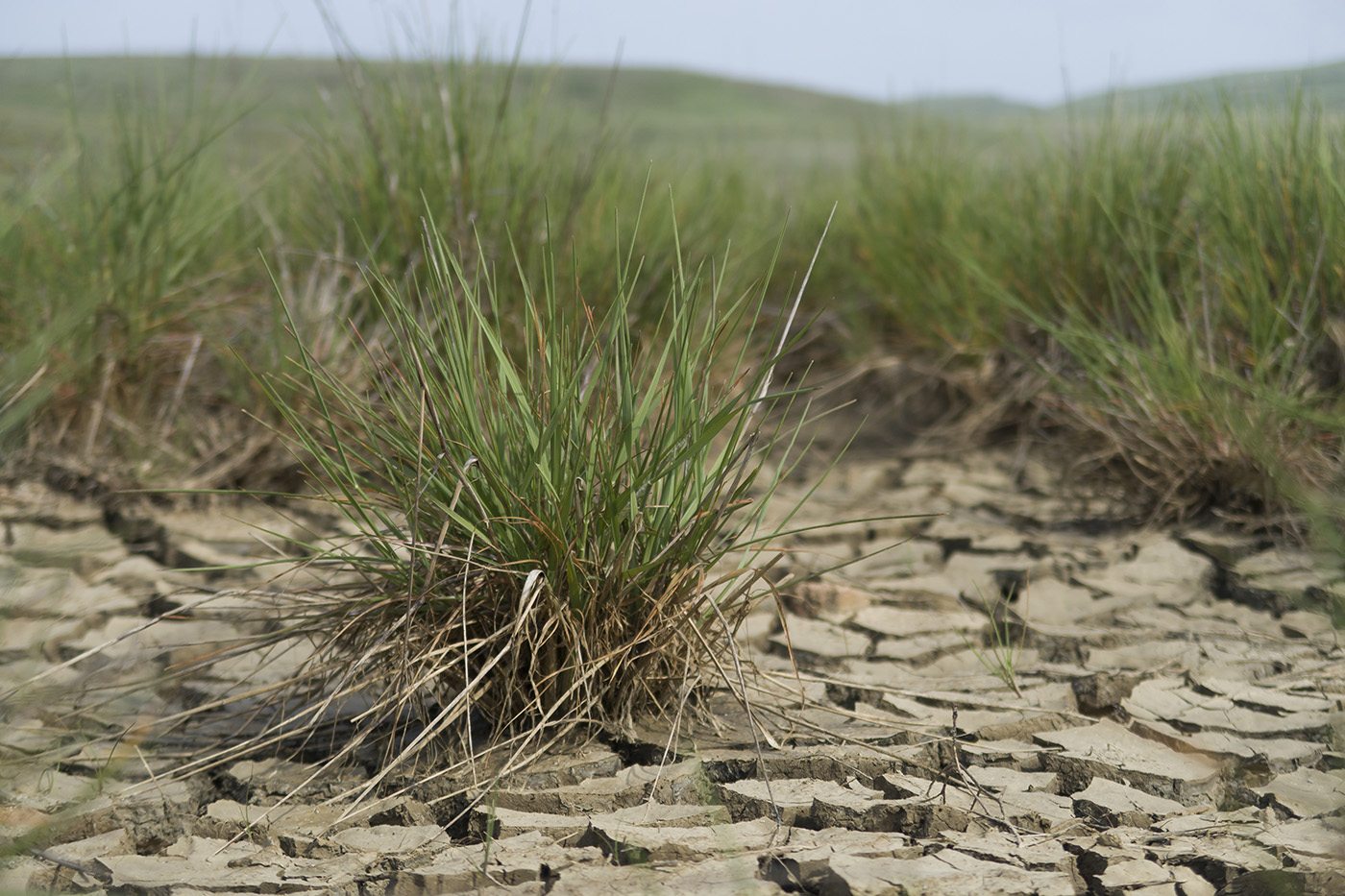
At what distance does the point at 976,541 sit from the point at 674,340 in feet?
4.66

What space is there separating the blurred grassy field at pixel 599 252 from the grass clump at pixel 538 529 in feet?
2.37

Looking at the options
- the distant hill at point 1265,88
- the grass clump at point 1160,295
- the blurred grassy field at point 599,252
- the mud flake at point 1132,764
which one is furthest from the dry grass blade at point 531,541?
the distant hill at point 1265,88

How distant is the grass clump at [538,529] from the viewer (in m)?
1.22

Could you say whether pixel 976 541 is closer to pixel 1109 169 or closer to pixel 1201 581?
pixel 1201 581

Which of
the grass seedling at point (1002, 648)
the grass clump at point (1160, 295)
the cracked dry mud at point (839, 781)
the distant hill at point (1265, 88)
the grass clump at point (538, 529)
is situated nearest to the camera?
the cracked dry mud at point (839, 781)

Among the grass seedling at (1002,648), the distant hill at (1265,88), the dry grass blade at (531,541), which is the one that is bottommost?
the grass seedling at (1002,648)

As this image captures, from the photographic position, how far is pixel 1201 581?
211 centimetres

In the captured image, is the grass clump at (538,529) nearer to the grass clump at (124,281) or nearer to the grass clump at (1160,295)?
the grass clump at (1160,295)

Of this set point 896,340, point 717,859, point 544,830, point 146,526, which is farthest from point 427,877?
point 896,340

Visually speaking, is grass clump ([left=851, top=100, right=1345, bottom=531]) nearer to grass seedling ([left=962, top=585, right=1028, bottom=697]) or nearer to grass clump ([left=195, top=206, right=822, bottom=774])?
grass seedling ([left=962, top=585, right=1028, bottom=697])

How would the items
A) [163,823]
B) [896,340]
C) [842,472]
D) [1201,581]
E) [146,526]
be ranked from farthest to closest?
1. [896,340]
2. [842,472]
3. [146,526]
4. [1201,581]
5. [163,823]

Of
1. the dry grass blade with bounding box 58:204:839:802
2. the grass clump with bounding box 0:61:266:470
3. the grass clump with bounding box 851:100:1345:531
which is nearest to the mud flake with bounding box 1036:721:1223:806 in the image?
the dry grass blade with bounding box 58:204:839:802

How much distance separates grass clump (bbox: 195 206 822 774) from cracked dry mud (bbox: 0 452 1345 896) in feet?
0.35

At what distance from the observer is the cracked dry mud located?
1084mm
